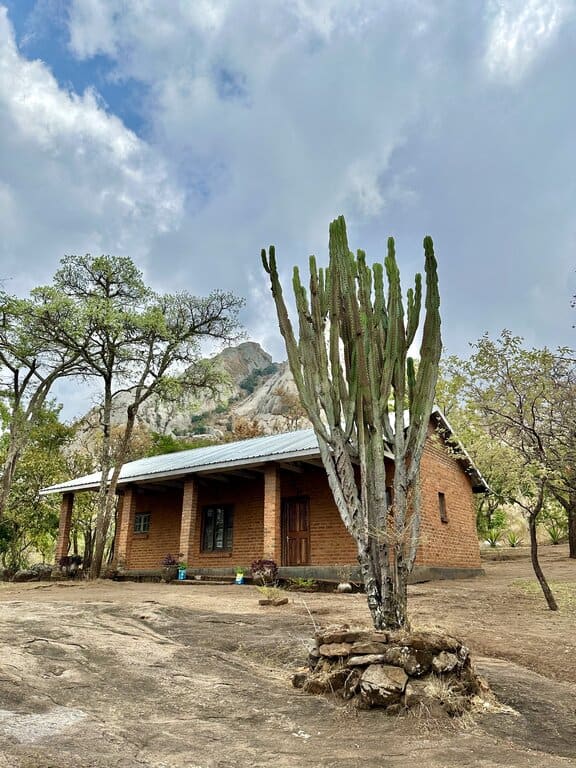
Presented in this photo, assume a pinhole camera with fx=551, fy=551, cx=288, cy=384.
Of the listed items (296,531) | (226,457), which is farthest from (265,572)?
(226,457)

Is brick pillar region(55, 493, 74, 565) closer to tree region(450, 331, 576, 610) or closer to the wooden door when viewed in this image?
the wooden door

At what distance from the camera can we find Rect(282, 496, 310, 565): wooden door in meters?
15.4

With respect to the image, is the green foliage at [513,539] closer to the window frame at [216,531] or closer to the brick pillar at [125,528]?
the window frame at [216,531]

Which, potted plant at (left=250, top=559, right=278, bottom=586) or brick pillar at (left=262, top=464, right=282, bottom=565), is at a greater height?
brick pillar at (left=262, top=464, right=282, bottom=565)

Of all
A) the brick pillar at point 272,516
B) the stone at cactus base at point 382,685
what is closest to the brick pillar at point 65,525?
the brick pillar at point 272,516

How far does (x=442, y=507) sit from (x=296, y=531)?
14.4 feet

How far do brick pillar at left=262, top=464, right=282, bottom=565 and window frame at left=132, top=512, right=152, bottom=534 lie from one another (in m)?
6.65

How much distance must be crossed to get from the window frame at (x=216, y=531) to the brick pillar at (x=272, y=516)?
2938 millimetres

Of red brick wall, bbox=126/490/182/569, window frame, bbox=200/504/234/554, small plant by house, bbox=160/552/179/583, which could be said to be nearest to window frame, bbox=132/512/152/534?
red brick wall, bbox=126/490/182/569

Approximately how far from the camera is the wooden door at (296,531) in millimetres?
15445

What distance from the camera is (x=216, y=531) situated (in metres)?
17.7

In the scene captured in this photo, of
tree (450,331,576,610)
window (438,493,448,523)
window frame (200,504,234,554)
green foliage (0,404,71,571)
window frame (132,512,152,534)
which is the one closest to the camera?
tree (450,331,576,610)

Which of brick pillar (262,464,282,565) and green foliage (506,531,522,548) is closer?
brick pillar (262,464,282,565)

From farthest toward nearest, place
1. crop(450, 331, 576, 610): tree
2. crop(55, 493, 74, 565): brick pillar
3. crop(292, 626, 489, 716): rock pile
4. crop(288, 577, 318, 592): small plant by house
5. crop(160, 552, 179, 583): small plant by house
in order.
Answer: crop(55, 493, 74, 565): brick pillar
crop(160, 552, 179, 583): small plant by house
crop(288, 577, 318, 592): small plant by house
crop(450, 331, 576, 610): tree
crop(292, 626, 489, 716): rock pile
